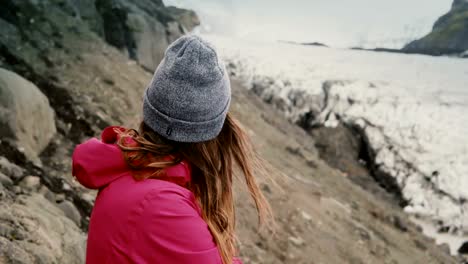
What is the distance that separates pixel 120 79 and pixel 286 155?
219 inches

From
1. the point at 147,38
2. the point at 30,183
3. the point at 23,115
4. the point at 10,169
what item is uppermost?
the point at 147,38

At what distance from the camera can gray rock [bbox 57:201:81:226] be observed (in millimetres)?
4625

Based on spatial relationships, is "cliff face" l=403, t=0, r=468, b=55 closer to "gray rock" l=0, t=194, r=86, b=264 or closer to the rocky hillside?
the rocky hillside

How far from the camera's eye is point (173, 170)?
164 cm

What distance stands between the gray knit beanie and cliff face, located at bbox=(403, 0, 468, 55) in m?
35.6

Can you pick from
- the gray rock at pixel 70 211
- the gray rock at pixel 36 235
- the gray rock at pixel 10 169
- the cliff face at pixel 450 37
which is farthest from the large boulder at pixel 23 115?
the cliff face at pixel 450 37

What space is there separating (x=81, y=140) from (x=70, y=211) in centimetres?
275

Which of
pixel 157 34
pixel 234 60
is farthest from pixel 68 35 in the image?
pixel 234 60

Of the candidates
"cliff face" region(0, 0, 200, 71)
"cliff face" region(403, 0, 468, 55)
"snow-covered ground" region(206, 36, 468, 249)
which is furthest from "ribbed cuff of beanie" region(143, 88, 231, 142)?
"cliff face" region(403, 0, 468, 55)

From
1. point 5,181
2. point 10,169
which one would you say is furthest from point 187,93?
point 10,169

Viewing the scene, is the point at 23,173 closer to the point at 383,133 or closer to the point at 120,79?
the point at 120,79

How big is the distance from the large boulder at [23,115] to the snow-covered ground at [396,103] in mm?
11572

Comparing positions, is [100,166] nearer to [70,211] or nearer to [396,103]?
[70,211]

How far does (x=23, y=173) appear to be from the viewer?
15.8 feet
